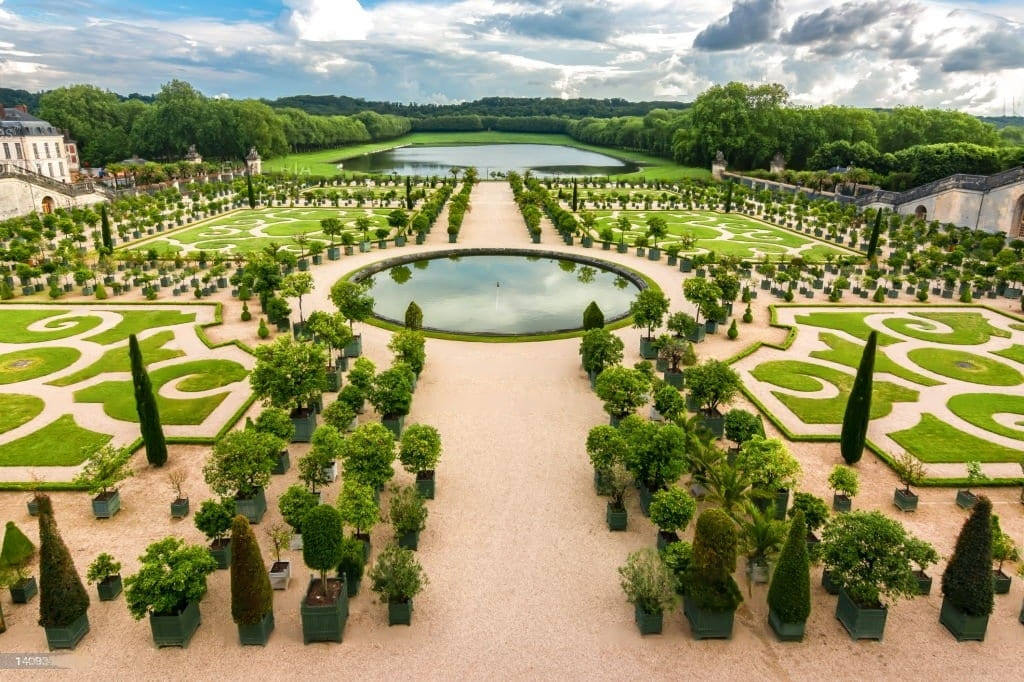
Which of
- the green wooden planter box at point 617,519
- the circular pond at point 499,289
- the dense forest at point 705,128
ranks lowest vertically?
the green wooden planter box at point 617,519

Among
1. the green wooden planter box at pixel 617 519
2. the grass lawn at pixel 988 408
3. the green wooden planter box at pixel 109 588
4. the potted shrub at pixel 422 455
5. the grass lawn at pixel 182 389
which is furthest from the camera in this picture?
the grass lawn at pixel 182 389

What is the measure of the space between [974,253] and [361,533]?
57.7 metres

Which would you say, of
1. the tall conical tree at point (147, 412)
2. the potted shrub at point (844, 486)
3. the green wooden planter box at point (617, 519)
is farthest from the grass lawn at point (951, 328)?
the tall conical tree at point (147, 412)

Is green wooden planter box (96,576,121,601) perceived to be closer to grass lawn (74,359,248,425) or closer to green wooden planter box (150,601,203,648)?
green wooden planter box (150,601,203,648)

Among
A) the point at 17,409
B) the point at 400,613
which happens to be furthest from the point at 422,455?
the point at 17,409

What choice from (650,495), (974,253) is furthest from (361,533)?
(974,253)

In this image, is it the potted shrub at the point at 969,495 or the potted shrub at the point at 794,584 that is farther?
the potted shrub at the point at 969,495

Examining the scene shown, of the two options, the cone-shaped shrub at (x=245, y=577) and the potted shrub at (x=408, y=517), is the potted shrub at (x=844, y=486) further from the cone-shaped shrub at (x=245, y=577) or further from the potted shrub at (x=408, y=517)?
the cone-shaped shrub at (x=245, y=577)

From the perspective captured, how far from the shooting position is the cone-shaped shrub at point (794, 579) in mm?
14070

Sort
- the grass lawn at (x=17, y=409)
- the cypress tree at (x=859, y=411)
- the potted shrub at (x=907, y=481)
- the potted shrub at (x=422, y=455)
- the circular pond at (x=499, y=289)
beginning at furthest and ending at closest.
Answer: the circular pond at (x=499, y=289) → the grass lawn at (x=17, y=409) → the cypress tree at (x=859, y=411) → the potted shrub at (x=907, y=481) → the potted shrub at (x=422, y=455)

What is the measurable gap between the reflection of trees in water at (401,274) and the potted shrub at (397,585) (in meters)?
33.2

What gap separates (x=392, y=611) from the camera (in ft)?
48.5

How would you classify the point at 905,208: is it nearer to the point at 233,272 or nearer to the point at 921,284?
the point at 921,284

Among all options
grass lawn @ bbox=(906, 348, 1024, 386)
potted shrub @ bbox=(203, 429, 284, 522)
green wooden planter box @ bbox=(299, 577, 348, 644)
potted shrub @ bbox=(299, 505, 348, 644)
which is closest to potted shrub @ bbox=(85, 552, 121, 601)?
potted shrub @ bbox=(203, 429, 284, 522)
